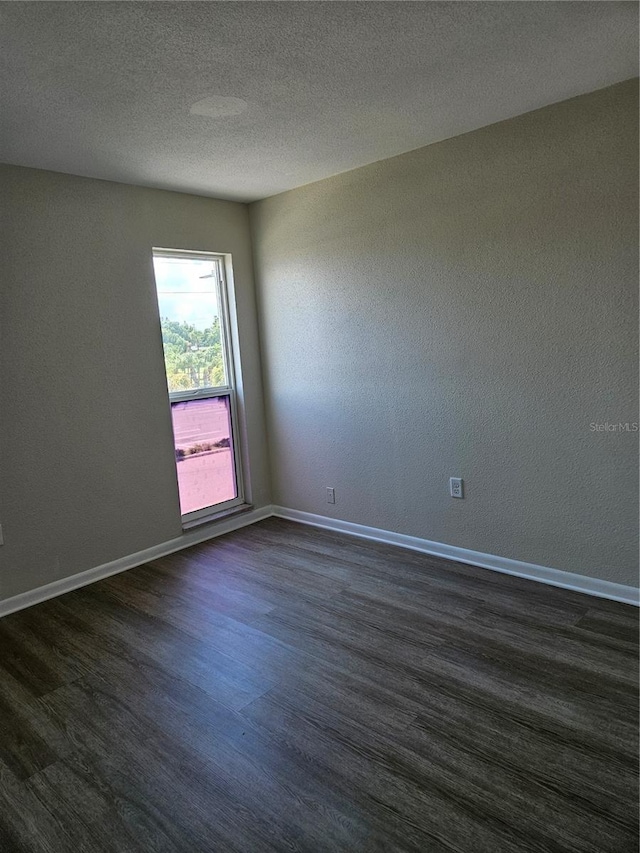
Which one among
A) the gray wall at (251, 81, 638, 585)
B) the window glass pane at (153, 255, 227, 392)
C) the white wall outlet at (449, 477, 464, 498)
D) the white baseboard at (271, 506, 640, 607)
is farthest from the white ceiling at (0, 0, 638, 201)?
the white baseboard at (271, 506, 640, 607)

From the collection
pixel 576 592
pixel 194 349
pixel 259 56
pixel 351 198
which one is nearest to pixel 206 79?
pixel 259 56

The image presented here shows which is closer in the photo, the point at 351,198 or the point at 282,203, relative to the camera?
the point at 351,198

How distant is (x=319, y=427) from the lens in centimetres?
412

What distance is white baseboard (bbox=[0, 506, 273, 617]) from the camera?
3.20 meters

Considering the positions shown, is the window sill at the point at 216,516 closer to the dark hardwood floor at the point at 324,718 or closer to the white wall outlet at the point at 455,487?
the dark hardwood floor at the point at 324,718

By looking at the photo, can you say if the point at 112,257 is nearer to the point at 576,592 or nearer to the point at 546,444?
the point at 546,444

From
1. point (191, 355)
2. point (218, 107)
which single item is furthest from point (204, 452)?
point (218, 107)

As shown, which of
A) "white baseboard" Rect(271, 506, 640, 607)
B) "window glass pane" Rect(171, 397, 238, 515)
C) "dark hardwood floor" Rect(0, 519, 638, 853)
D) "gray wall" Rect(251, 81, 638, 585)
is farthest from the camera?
"window glass pane" Rect(171, 397, 238, 515)

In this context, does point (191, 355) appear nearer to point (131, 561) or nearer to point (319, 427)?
point (319, 427)

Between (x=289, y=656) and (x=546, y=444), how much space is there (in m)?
1.68

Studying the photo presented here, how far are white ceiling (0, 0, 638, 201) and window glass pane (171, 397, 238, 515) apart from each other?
1.68 metres

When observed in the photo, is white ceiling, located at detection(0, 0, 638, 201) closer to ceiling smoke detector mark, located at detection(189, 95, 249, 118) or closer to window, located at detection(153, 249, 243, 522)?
ceiling smoke detector mark, located at detection(189, 95, 249, 118)

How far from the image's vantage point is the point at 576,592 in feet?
9.68

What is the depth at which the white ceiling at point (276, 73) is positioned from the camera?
1.81 m
